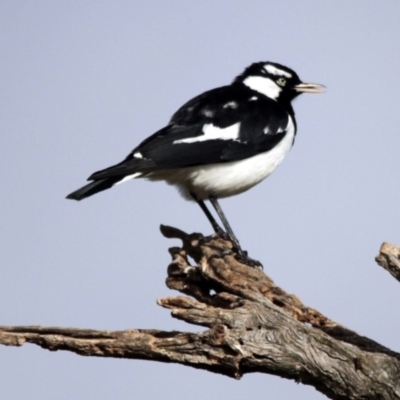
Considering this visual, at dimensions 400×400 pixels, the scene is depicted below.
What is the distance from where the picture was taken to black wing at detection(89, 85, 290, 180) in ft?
24.7

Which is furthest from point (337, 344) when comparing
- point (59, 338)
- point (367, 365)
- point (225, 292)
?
point (59, 338)

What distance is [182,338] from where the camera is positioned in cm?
503

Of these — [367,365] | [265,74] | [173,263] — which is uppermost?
[265,74]

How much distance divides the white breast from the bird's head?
4.19 ft

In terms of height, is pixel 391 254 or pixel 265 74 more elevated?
pixel 265 74

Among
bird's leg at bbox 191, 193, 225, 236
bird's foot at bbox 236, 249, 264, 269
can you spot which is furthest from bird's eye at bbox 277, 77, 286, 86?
bird's foot at bbox 236, 249, 264, 269

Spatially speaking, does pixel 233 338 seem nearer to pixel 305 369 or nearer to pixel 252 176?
pixel 305 369

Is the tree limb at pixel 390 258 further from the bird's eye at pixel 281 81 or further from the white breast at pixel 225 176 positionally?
the bird's eye at pixel 281 81

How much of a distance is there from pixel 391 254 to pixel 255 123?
3249 millimetres

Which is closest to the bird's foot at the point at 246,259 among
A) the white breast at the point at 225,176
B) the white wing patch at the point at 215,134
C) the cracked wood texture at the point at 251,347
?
the white breast at the point at 225,176

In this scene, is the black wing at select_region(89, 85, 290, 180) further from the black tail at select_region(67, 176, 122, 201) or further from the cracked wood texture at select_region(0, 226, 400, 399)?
the cracked wood texture at select_region(0, 226, 400, 399)

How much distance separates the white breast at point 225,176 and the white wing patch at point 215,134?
22cm

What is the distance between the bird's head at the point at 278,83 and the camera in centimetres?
935

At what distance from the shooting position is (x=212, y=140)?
793 centimetres
